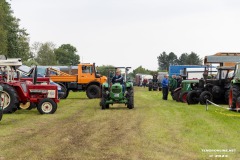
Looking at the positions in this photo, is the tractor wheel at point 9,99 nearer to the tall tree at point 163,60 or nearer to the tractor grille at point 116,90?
the tractor grille at point 116,90

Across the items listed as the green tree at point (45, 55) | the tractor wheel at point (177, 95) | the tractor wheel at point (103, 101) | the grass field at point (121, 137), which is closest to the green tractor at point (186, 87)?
the tractor wheel at point (177, 95)

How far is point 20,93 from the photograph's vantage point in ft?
57.9

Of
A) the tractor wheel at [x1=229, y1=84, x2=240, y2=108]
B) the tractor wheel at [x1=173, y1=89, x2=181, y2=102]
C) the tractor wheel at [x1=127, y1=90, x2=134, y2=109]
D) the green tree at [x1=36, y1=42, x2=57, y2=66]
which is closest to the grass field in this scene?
the tractor wheel at [x1=229, y1=84, x2=240, y2=108]

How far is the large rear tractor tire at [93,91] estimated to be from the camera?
99.1 ft

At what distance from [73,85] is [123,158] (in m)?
23.1

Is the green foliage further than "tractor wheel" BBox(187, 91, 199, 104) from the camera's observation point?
Yes

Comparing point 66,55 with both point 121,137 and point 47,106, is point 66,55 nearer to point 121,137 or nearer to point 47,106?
point 47,106

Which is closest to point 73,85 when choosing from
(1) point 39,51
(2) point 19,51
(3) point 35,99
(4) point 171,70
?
(3) point 35,99

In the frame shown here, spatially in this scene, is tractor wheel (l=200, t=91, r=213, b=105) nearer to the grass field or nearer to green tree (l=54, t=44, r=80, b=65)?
the grass field

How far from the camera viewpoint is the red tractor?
17016 millimetres

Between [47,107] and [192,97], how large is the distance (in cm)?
832

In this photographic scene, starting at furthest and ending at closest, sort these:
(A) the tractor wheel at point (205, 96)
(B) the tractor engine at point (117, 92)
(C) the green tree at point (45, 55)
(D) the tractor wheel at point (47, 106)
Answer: (C) the green tree at point (45, 55)
(A) the tractor wheel at point (205, 96)
(B) the tractor engine at point (117, 92)
(D) the tractor wheel at point (47, 106)

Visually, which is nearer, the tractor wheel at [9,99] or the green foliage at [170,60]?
the tractor wheel at [9,99]

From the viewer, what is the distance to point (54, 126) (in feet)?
44.2
